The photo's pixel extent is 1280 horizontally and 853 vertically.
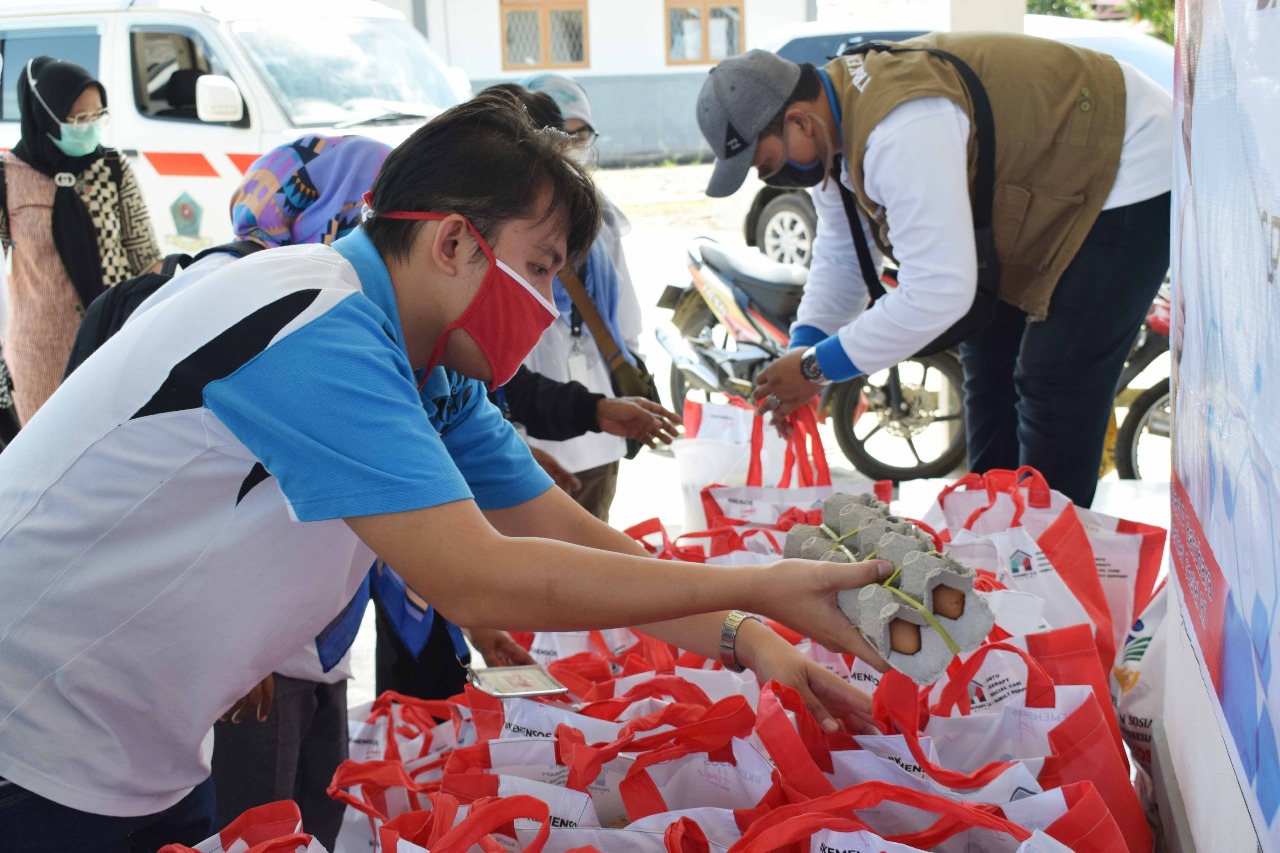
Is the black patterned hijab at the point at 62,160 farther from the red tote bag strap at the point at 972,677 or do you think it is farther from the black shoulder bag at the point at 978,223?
the red tote bag strap at the point at 972,677

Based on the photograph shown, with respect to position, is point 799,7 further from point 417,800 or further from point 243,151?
point 417,800

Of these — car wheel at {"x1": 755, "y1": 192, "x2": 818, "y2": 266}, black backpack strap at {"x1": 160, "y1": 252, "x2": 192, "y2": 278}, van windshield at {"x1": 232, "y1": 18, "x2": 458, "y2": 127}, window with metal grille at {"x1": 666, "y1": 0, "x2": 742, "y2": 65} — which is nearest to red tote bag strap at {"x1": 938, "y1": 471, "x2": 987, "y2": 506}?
black backpack strap at {"x1": 160, "y1": 252, "x2": 192, "y2": 278}

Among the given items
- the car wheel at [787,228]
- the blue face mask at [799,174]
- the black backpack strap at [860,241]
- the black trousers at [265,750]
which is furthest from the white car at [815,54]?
the black trousers at [265,750]

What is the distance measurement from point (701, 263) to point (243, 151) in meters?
2.65

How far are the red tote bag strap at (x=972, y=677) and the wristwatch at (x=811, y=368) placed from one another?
3.61 ft

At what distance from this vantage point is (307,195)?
2205 mm

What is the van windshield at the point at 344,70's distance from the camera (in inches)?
249

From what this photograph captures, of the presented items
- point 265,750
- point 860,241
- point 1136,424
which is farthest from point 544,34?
point 265,750

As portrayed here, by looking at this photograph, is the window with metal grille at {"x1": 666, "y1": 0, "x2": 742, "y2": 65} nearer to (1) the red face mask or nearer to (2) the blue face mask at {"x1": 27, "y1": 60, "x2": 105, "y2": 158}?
(2) the blue face mask at {"x1": 27, "y1": 60, "x2": 105, "y2": 158}

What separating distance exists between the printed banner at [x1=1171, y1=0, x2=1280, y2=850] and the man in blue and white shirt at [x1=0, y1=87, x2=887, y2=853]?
1.11 feet

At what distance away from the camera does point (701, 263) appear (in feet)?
17.6

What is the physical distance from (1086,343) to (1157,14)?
11720 millimetres

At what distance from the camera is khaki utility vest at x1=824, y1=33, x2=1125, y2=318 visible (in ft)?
7.86

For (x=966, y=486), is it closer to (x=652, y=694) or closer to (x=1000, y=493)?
(x=1000, y=493)
